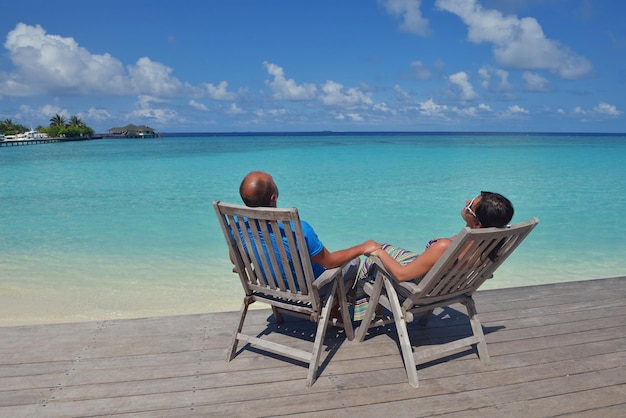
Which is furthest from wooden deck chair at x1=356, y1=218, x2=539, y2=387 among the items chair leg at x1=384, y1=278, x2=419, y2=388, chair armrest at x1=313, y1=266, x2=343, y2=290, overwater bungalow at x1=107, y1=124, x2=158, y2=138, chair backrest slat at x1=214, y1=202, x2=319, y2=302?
overwater bungalow at x1=107, y1=124, x2=158, y2=138

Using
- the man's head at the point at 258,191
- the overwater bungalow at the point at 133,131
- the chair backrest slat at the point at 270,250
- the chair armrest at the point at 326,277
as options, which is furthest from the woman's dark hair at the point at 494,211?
the overwater bungalow at the point at 133,131

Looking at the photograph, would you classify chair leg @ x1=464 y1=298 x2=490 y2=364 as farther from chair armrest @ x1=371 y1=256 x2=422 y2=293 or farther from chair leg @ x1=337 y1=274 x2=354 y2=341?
chair leg @ x1=337 y1=274 x2=354 y2=341

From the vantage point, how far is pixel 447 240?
292 cm

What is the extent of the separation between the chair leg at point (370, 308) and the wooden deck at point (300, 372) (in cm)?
8

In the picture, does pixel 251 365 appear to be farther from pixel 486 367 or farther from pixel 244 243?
pixel 486 367

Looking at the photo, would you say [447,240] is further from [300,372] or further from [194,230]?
[194,230]

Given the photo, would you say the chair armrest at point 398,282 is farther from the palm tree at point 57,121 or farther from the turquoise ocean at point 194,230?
the palm tree at point 57,121

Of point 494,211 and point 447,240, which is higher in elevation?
point 494,211

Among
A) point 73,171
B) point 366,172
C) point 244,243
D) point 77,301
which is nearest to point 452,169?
point 366,172

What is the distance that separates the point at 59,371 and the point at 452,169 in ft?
77.4

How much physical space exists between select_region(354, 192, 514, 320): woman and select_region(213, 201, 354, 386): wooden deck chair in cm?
31

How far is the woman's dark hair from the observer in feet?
8.80

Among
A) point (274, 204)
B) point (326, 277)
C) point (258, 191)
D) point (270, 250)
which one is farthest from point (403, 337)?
point (258, 191)

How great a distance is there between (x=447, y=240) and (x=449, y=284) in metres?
0.25
